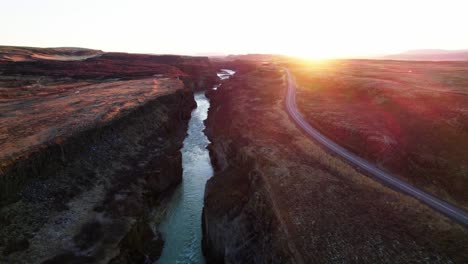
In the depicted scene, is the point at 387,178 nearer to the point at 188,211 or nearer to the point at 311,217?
the point at 311,217

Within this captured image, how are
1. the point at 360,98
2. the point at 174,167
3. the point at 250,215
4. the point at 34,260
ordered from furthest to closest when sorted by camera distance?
the point at 360,98 < the point at 174,167 < the point at 250,215 < the point at 34,260

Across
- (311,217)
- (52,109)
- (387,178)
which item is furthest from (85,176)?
(387,178)

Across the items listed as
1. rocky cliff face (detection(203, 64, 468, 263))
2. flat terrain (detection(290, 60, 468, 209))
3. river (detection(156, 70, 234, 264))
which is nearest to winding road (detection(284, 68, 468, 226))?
flat terrain (detection(290, 60, 468, 209))

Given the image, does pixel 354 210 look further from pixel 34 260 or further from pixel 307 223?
pixel 34 260

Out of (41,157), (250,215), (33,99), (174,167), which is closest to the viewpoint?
(250,215)

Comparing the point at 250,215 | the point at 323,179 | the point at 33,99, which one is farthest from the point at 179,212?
the point at 33,99

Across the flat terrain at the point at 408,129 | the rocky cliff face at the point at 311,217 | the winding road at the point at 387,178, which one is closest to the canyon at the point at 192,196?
the rocky cliff face at the point at 311,217
